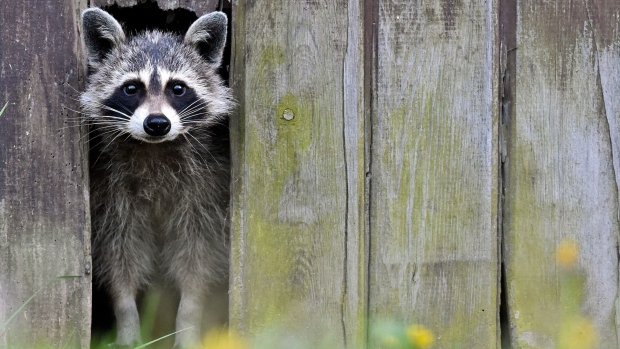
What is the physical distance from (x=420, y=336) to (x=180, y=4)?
1.96 metres

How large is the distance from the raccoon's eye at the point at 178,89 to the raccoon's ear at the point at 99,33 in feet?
1.24

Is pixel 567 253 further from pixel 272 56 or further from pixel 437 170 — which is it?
pixel 272 56

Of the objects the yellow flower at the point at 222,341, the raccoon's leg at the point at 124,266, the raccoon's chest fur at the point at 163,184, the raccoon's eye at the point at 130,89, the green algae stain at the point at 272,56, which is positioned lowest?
the yellow flower at the point at 222,341

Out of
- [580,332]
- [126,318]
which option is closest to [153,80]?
[126,318]

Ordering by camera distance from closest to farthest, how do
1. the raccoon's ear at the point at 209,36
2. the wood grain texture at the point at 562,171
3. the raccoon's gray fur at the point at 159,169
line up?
the wood grain texture at the point at 562,171, the raccoon's ear at the point at 209,36, the raccoon's gray fur at the point at 159,169

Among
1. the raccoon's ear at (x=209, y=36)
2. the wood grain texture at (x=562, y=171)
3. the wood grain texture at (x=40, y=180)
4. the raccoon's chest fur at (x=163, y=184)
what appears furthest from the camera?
the raccoon's chest fur at (x=163, y=184)

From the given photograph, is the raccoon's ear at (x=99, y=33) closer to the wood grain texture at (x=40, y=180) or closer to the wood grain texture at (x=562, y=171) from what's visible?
the wood grain texture at (x=40, y=180)

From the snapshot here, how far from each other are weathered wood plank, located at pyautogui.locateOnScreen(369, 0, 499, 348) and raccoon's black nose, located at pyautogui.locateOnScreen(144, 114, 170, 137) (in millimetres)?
981

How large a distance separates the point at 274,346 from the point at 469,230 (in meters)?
1.06

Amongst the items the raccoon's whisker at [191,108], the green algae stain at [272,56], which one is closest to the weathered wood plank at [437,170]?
the green algae stain at [272,56]

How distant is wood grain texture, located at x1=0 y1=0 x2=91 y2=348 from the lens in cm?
368

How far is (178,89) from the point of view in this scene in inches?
163

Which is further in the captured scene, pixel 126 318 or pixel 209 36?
pixel 126 318

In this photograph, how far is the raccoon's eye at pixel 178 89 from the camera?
13.6 feet
